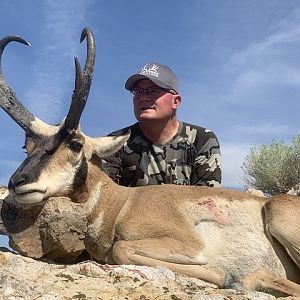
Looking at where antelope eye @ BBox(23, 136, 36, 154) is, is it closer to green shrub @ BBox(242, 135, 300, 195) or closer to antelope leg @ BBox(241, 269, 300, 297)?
antelope leg @ BBox(241, 269, 300, 297)

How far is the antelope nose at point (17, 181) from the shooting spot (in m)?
4.97

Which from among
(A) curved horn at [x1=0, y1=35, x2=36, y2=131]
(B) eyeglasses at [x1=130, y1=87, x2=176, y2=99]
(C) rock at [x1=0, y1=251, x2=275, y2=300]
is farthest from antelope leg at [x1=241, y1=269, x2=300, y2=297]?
(B) eyeglasses at [x1=130, y1=87, x2=176, y2=99]

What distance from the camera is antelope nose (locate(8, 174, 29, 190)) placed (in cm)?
497

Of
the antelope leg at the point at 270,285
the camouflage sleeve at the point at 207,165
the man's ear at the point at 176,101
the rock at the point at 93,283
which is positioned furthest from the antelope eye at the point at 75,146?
the camouflage sleeve at the point at 207,165

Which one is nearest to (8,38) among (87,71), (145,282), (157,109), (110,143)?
(87,71)

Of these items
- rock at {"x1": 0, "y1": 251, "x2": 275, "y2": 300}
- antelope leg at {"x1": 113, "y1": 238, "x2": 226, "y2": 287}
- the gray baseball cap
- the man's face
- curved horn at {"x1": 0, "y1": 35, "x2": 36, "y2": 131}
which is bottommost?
rock at {"x1": 0, "y1": 251, "x2": 275, "y2": 300}

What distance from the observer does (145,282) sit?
385cm

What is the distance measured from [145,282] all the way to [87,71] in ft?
8.19

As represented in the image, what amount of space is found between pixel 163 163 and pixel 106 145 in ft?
5.23

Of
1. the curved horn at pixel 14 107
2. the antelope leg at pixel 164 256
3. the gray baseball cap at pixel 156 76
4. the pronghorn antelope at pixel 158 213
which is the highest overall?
the gray baseball cap at pixel 156 76

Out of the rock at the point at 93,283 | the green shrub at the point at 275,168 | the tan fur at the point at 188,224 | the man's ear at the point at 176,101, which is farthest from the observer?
the green shrub at the point at 275,168

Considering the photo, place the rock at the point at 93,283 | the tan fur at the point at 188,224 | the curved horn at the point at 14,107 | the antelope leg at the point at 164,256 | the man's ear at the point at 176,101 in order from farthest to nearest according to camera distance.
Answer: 1. the man's ear at the point at 176,101
2. the curved horn at the point at 14,107
3. the tan fur at the point at 188,224
4. the antelope leg at the point at 164,256
5. the rock at the point at 93,283

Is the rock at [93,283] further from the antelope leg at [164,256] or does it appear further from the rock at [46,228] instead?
the rock at [46,228]

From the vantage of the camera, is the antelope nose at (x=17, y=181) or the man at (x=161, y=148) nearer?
the antelope nose at (x=17, y=181)
